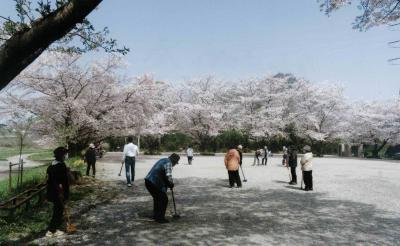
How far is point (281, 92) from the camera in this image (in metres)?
56.3

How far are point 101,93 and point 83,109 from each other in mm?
2006

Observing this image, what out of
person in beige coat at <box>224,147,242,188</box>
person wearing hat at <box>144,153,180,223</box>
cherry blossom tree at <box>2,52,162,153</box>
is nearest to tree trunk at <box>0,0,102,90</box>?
person wearing hat at <box>144,153,180,223</box>

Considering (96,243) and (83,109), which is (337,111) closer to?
(83,109)

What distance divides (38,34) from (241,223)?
19.3 feet

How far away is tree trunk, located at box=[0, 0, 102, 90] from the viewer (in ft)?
16.0

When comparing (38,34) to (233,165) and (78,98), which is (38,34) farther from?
(78,98)

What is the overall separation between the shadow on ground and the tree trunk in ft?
11.8

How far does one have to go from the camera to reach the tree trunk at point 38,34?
4875mm

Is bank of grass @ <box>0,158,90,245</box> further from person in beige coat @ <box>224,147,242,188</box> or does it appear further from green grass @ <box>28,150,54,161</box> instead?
green grass @ <box>28,150,54,161</box>

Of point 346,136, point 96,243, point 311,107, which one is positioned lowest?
point 96,243

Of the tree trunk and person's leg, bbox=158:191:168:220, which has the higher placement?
the tree trunk

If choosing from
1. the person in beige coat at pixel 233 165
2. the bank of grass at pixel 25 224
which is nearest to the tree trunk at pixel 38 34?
the bank of grass at pixel 25 224

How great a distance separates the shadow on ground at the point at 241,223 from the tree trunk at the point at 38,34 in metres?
3.60

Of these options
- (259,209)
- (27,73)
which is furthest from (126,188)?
(27,73)
